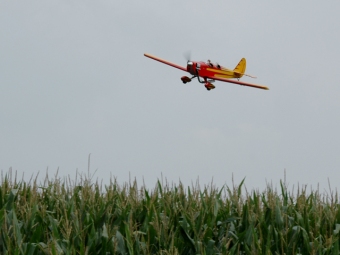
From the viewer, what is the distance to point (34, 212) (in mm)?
7402

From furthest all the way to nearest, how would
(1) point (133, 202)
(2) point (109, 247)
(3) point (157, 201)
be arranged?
(3) point (157, 201) < (1) point (133, 202) < (2) point (109, 247)

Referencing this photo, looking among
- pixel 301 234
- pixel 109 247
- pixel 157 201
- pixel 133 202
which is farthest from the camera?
pixel 157 201

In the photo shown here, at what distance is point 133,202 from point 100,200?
0.86 meters

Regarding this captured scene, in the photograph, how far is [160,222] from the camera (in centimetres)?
767

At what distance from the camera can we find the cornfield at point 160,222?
6.68 m

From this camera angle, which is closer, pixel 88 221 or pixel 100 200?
pixel 88 221

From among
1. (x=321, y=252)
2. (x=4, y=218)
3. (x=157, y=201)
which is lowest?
(x=321, y=252)

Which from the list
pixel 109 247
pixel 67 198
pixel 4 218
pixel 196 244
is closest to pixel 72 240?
pixel 109 247

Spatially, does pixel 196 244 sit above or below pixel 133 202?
below

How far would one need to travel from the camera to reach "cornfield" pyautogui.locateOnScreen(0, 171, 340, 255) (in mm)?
6680

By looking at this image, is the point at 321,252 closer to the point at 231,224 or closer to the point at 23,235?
the point at 231,224

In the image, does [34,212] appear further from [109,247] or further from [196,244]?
[196,244]

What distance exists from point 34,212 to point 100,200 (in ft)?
5.67

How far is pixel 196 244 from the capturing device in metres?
6.95
